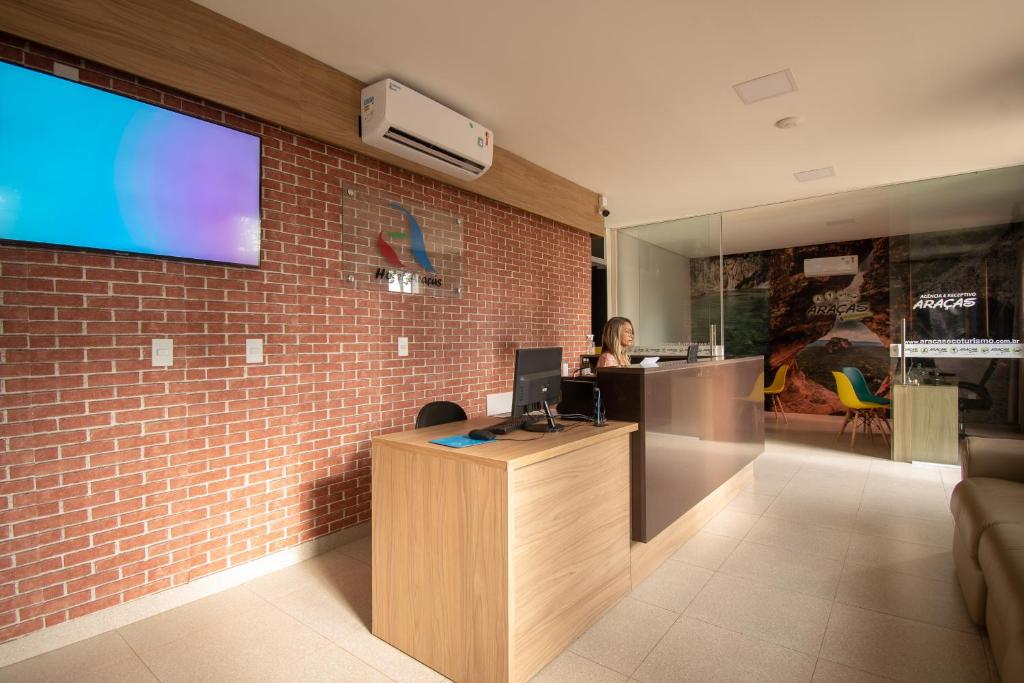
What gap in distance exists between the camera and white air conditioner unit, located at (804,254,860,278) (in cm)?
832

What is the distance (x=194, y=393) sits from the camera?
2604 millimetres

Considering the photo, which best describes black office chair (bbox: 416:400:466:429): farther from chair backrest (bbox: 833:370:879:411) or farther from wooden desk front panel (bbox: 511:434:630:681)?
chair backrest (bbox: 833:370:879:411)

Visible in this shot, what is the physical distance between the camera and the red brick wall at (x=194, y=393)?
2.13 m

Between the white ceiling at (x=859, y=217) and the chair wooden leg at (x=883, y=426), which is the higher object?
the white ceiling at (x=859, y=217)

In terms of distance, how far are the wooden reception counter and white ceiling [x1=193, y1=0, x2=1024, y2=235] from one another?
2.18 meters

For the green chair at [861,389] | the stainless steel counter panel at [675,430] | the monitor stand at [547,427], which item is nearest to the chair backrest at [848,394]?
the green chair at [861,389]

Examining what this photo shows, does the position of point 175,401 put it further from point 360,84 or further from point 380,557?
point 360,84

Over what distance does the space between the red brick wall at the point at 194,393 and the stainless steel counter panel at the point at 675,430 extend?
5.77ft

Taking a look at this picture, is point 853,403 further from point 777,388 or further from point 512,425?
point 512,425

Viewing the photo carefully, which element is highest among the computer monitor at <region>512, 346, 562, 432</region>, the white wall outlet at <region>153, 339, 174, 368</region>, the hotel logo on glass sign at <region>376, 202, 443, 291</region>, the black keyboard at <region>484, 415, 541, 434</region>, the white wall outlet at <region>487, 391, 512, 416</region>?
the hotel logo on glass sign at <region>376, 202, 443, 291</region>

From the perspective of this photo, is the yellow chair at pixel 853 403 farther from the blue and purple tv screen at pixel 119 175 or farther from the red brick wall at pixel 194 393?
the blue and purple tv screen at pixel 119 175

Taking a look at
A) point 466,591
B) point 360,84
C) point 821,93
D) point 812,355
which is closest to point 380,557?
point 466,591

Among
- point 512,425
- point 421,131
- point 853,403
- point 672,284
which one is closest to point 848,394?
point 853,403

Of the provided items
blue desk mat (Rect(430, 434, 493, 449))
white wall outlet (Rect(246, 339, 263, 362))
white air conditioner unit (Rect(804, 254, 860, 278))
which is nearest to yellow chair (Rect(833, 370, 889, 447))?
white air conditioner unit (Rect(804, 254, 860, 278))
